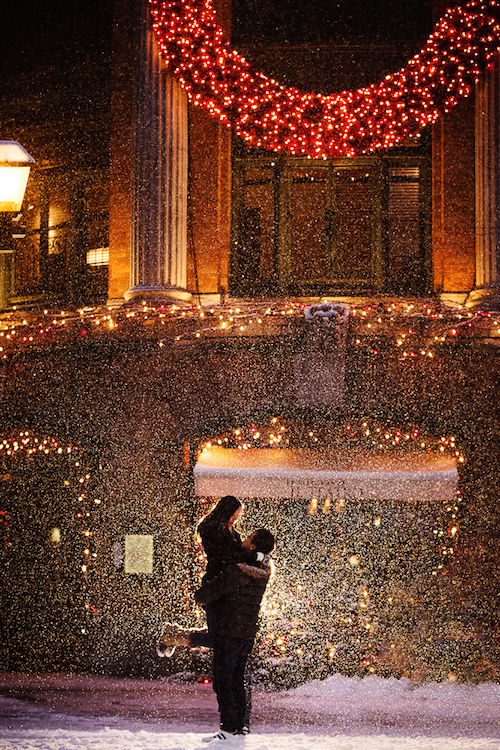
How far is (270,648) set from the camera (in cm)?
934

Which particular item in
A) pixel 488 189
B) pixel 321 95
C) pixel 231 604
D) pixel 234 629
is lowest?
pixel 234 629

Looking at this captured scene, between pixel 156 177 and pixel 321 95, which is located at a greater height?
pixel 321 95

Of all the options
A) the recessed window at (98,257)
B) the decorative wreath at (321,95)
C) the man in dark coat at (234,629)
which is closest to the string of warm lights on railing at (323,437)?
the recessed window at (98,257)

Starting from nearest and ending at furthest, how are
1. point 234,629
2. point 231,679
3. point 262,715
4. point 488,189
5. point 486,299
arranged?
point 234,629
point 231,679
point 262,715
point 486,299
point 488,189

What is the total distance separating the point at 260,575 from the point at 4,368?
6490mm

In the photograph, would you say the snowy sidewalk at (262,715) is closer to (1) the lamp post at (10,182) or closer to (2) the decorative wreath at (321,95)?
(1) the lamp post at (10,182)

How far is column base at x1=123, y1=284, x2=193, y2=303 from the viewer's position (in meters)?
10.0

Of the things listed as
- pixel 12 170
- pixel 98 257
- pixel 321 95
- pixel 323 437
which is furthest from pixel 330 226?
pixel 12 170

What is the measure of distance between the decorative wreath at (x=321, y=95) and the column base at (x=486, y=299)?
2.35m

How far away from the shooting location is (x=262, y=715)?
7121mm

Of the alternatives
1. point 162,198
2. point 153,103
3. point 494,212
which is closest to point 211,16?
point 153,103

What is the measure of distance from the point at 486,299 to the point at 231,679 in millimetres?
6061

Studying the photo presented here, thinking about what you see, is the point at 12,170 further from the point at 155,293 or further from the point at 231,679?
the point at 231,679

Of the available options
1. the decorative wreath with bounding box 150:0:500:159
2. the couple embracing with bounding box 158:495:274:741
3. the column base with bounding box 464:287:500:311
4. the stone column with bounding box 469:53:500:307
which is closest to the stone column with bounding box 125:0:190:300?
the decorative wreath with bounding box 150:0:500:159
